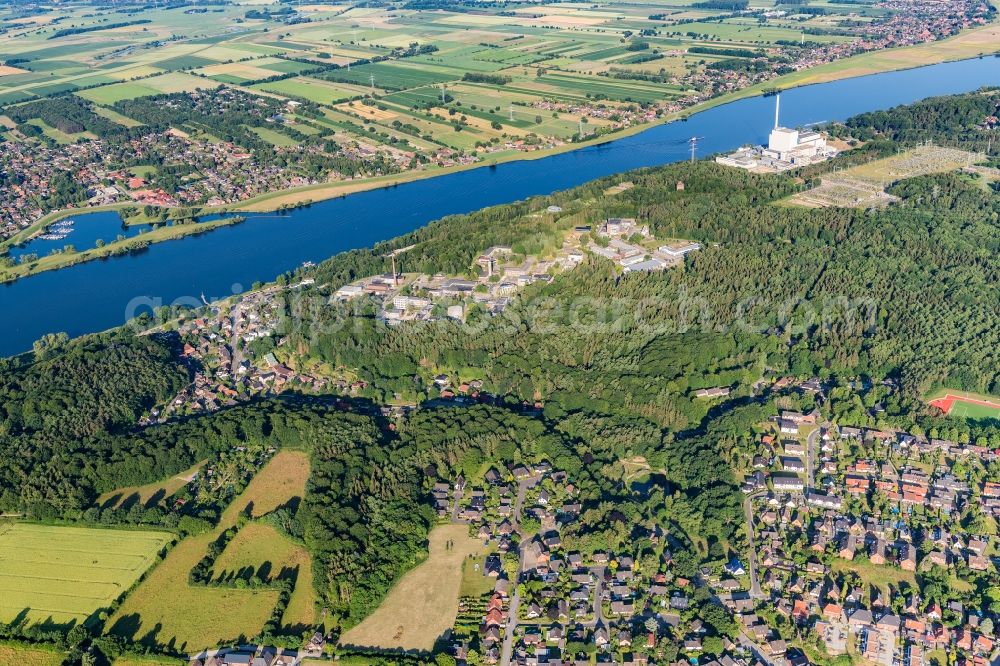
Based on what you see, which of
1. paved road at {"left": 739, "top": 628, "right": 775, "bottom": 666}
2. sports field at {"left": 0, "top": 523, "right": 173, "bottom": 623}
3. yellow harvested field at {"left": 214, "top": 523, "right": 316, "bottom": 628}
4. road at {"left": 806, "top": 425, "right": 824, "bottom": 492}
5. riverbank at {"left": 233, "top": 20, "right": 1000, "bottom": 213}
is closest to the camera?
paved road at {"left": 739, "top": 628, "right": 775, "bottom": 666}

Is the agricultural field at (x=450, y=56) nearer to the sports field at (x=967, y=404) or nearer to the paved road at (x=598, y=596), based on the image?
the sports field at (x=967, y=404)

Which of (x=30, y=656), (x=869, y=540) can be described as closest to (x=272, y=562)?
(x=30, y=656)

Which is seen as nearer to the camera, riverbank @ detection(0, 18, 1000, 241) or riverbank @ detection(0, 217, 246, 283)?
riverbank @ detection(0, 217, 246, 283)

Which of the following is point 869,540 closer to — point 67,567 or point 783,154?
point 67,567

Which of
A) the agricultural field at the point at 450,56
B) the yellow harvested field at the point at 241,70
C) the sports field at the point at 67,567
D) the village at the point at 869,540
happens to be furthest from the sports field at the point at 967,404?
the yellow harvested field at the point at 241,70

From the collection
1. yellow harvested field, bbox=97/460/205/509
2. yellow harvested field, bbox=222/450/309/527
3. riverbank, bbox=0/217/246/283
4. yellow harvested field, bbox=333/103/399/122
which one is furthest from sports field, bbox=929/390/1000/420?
yellow harvested field, bbox=333/103/399/122

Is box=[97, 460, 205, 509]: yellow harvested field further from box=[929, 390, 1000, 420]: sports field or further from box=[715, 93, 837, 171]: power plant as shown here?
box=[715, 93, 837, 171]: power plant

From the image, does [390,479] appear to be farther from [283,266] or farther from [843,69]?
[843,69]
